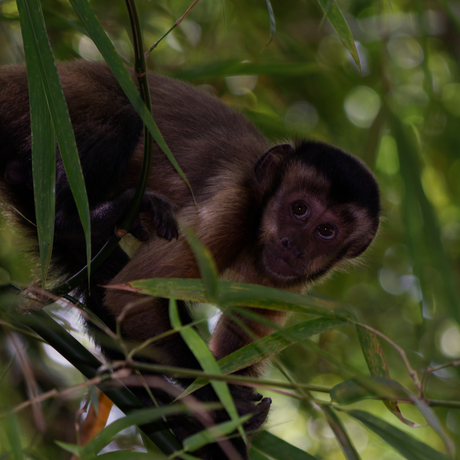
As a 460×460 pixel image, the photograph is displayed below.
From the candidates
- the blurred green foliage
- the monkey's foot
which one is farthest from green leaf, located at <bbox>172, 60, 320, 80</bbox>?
the monkey's foot

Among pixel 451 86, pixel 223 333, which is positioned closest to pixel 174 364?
pixel 223 333

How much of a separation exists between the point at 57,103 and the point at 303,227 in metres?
1.73

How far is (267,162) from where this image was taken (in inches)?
121

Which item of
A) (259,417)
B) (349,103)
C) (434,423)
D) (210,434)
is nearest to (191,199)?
(259,417)

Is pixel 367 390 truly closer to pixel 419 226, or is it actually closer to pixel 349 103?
pixel 419 226

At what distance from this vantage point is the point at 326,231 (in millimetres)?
3031

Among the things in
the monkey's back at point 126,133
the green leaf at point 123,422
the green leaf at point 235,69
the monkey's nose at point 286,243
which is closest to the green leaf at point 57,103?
the green leaf at point 123,422

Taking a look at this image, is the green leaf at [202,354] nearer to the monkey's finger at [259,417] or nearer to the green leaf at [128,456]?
the green leaf at [128,456]

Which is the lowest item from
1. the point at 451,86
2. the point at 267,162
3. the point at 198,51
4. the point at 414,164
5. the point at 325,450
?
the point at 325,450

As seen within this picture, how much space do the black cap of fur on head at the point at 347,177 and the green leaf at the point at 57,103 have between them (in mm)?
1774

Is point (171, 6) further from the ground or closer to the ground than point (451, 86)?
further from the ground

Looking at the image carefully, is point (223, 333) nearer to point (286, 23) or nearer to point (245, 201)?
point (245, 201)

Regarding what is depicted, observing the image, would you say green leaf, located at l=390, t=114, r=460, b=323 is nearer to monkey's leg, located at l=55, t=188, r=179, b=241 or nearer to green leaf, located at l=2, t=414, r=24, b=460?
monkey's leg, located at l=55, t=188, r=179, b=241

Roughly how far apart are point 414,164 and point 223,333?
1.43 metres
